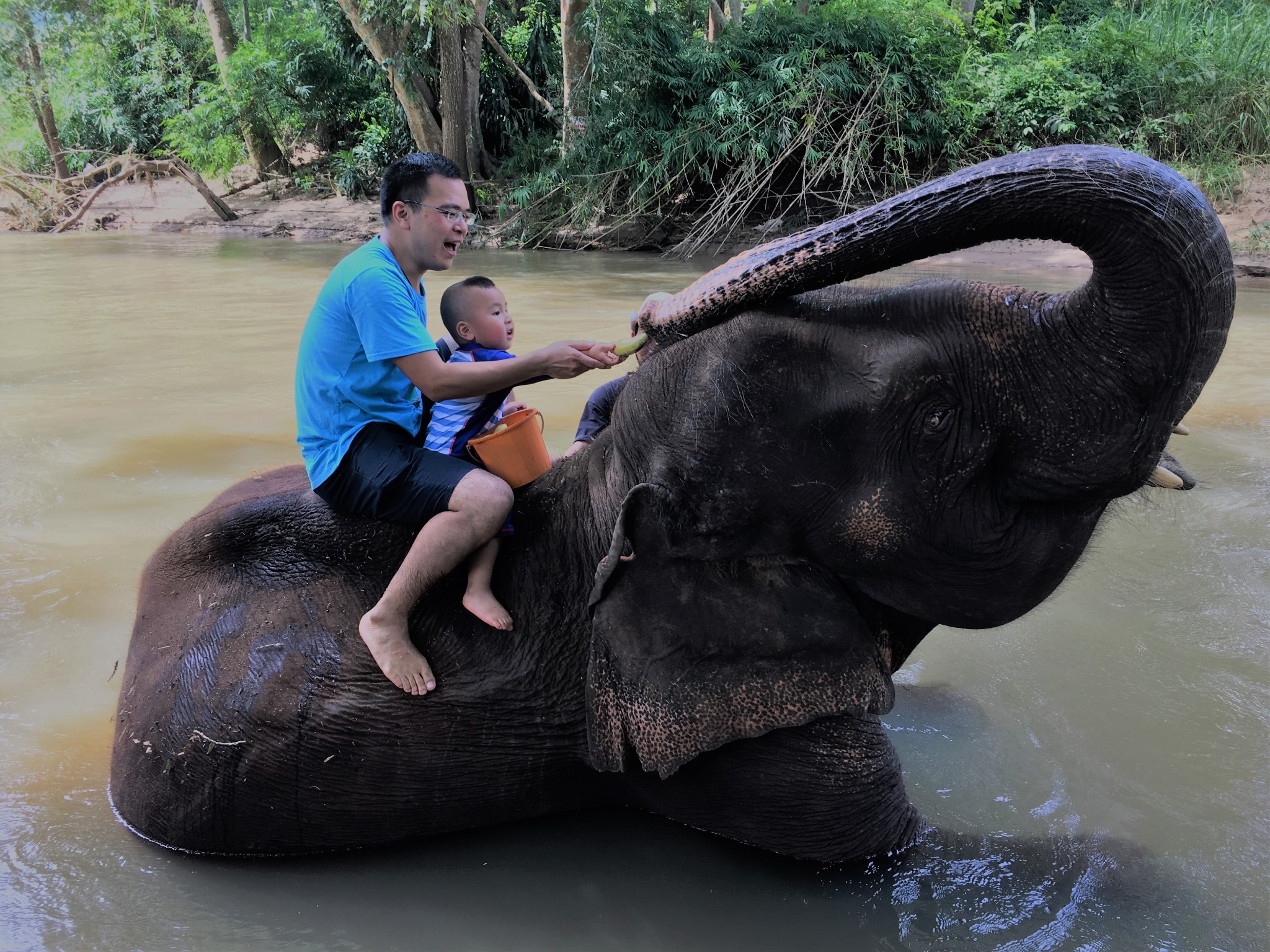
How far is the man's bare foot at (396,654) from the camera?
2.32 metres

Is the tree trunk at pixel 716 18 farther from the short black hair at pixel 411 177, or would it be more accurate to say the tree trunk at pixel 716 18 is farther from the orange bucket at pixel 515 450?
the orange bucket at pixel 515 450

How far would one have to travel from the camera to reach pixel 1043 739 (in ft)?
9.79

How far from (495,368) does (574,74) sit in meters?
15.6

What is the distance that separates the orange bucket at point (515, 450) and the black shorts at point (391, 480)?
57mm

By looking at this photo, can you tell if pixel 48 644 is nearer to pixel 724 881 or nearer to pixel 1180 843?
pixel 724 881

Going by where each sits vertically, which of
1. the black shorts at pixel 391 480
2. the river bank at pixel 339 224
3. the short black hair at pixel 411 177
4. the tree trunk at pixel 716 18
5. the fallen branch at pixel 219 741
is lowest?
the river bank at pixel 339 224

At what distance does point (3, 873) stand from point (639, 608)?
1.64 metres

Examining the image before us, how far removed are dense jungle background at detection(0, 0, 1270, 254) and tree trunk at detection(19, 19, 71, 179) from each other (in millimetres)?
3893

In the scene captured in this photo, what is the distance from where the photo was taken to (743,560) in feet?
7.06

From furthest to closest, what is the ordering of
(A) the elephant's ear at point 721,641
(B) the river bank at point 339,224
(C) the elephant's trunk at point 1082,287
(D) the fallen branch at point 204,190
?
1. (D) the fallen branch at point 204,190
2. (B) the river bank at point 339,224
3. (A) the elephant's ear at point 721,641
4. (C) the elephant's trunk at point 1082,287

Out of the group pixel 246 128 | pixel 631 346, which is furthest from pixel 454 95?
pixel 631 346

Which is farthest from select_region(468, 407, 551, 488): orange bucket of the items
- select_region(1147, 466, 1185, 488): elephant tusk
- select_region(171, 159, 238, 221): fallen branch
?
select_region(171, 159, 238, 221): fallen branch

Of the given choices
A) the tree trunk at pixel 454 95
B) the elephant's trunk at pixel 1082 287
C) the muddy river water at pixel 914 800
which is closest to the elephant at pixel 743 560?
the elephant's trunk at pixel 1082 287

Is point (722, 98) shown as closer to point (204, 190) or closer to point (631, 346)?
point (204, 190)
